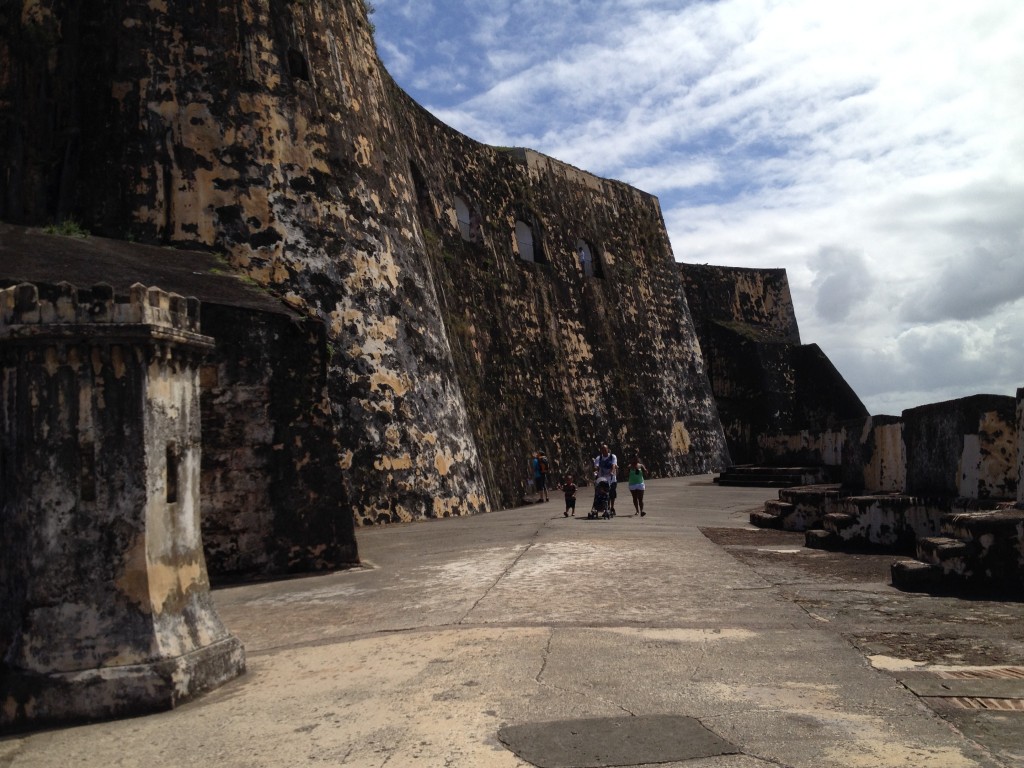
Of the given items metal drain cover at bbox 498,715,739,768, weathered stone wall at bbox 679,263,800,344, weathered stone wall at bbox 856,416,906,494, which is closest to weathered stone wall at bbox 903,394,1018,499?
weathered stone wall at bbox 856,416,906,494

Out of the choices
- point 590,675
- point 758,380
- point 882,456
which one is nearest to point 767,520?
→ point 882,456

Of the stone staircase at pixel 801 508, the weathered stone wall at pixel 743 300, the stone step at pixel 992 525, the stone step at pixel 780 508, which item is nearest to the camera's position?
the stone step at pixel 992 525

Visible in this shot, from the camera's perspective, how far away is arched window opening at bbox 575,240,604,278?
74.9 ft

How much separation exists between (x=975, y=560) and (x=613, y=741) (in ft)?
11.7

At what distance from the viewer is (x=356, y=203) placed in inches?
471

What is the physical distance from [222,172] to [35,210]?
2.12 metres

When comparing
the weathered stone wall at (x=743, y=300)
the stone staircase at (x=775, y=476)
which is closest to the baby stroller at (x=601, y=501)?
the stone staircase at (x=775, y=476)

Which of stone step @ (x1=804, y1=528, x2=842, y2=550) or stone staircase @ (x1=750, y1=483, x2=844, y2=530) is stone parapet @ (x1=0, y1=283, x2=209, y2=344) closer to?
stone step @ (x1=804, y1=528, x2=842, y2=550)

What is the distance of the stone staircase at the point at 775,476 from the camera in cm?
1535

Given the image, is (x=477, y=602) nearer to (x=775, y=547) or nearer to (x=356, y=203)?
(x=775, y=547)

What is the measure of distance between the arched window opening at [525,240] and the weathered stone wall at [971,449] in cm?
1345

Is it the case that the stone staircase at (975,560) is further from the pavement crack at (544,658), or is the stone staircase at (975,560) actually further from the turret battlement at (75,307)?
the turret battlement at (75,307)

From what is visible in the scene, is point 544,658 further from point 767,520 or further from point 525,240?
point 525,240

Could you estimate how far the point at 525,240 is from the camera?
819 inches
